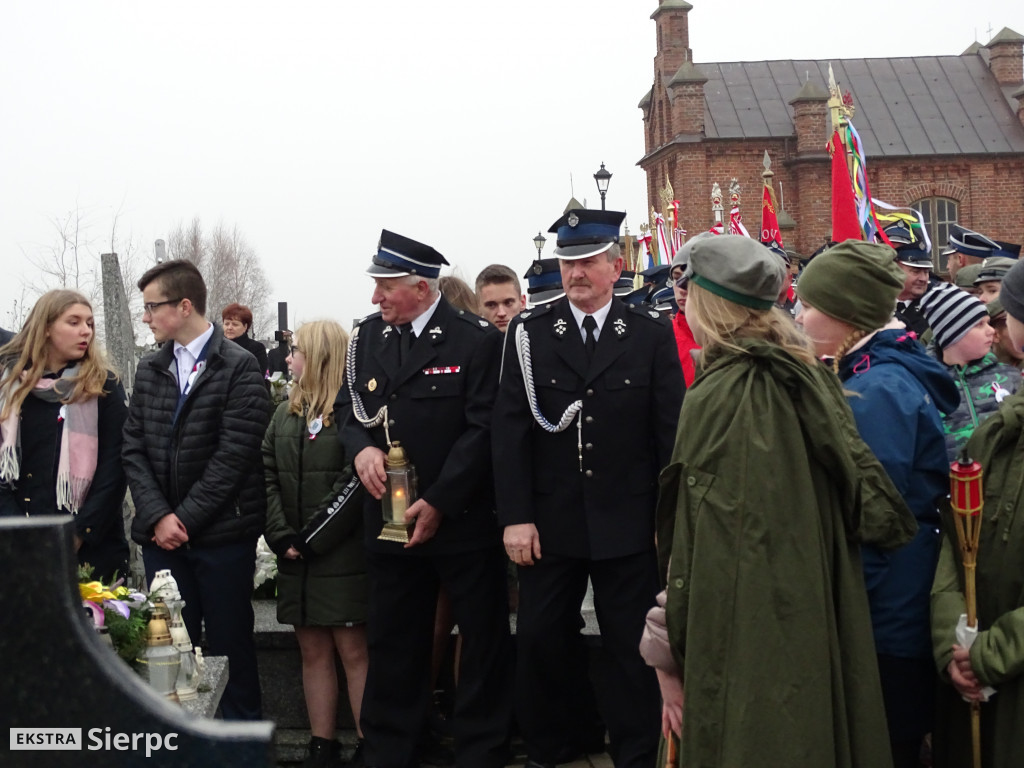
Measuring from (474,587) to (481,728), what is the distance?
59 cm

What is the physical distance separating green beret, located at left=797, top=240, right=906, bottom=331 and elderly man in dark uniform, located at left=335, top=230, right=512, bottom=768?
1826 mm

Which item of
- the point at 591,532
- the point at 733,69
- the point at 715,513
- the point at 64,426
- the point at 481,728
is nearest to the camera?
the point at 715,513

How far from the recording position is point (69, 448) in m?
Result: 5.46

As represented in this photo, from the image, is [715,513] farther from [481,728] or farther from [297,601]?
[297,601]

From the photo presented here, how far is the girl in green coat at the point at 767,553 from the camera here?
9.36 ft

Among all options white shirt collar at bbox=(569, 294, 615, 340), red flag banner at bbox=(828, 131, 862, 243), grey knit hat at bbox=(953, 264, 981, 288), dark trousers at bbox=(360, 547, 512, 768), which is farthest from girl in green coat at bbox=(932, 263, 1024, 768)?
grey knit hat at bbox=(953, 264, 981, 288)

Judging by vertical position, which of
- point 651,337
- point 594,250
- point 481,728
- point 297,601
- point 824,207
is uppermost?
point 824,207

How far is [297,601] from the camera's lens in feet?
17.4

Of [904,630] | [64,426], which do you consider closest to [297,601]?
[64,426]

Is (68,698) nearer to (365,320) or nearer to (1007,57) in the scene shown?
(365,320)

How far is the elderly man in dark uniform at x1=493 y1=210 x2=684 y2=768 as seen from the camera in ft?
15.4

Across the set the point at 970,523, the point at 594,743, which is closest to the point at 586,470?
the point at 594,743

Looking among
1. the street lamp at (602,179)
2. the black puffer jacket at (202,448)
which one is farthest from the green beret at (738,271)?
the street lamp at (602,179)

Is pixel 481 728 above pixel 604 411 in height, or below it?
below
